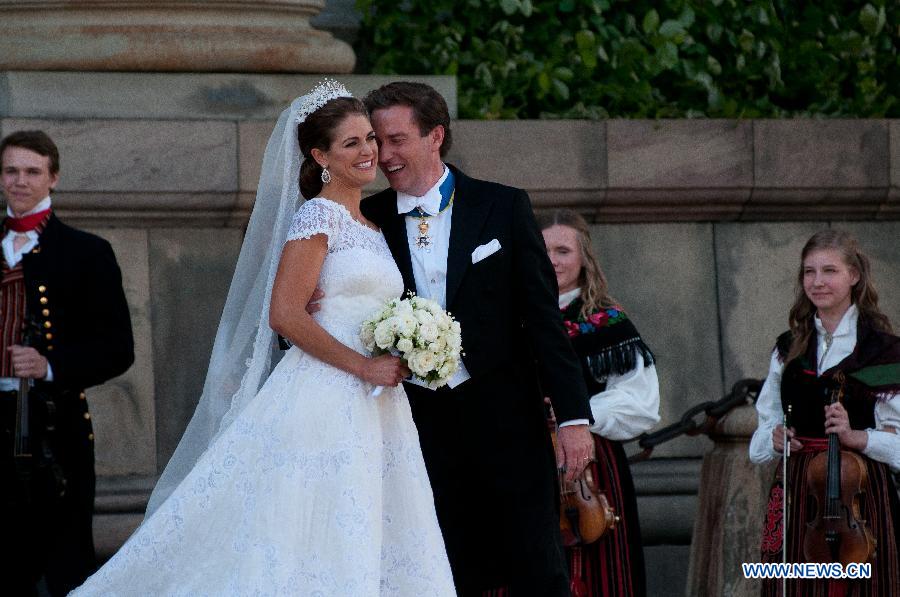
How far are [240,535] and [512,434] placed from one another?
95 cm

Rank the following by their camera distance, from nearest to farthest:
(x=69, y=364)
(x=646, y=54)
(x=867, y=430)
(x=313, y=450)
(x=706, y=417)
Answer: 1. (x=313, y=450)
2. (x=867, y=430)
3. (x=69, y=364)
4. (x=706, y=417)
5. (x=646, y=54)

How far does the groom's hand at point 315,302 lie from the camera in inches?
255

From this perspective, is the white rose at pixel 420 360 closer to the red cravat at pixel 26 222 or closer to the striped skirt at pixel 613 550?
the striped skirt at pixel 613 550

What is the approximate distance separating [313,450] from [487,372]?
65 centimetres

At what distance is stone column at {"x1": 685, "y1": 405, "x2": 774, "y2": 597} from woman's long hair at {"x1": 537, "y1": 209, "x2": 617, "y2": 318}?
100 cm

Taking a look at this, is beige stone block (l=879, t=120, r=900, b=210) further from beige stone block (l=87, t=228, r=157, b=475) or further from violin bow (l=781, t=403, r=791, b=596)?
beige stone block (l=87, t=228, r=157, b=475)

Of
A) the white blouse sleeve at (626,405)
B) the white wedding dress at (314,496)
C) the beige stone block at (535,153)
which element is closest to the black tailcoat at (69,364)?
the white wedding dress at (314,496)

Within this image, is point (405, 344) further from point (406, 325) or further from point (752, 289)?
point (752, 289)

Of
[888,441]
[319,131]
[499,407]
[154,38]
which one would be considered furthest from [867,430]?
[154,38]

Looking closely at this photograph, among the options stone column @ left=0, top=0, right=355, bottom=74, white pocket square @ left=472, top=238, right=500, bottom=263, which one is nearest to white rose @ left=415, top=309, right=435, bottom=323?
white pocket square @ left=472, top=238, right=500, bottom=263

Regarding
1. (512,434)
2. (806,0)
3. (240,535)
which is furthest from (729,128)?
(240,535)

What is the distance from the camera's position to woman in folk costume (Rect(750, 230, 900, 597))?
7.36 m

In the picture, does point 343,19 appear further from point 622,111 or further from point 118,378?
point 118,378

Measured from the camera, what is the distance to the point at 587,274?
7.95 m
